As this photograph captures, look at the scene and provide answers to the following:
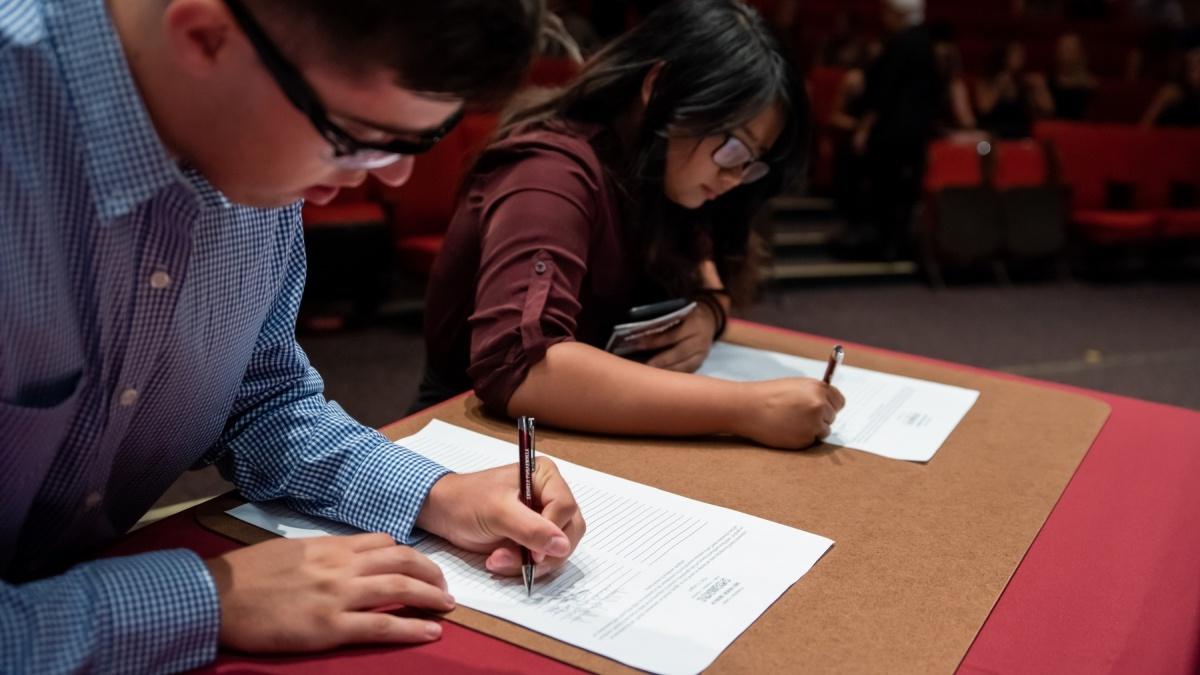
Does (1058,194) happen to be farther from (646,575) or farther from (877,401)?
(646,575)

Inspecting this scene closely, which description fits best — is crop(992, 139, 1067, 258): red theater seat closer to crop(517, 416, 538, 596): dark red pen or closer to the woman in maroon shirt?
the woman in maroon shirt

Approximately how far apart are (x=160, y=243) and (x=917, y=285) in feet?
18.0

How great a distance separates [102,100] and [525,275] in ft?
2.17

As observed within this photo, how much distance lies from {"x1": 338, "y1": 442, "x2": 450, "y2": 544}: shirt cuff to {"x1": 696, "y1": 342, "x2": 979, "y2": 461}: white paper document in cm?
58

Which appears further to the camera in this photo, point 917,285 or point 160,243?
point 917,285

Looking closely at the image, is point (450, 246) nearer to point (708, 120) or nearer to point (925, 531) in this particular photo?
point (708, 120)

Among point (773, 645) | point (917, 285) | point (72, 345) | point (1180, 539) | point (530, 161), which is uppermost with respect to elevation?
point (72, 345)

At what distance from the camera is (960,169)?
563cm

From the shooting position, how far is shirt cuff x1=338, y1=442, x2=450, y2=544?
97 centimetres

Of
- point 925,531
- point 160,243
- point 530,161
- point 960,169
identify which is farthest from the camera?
point 960,169

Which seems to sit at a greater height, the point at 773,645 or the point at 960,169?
the point at 773,645

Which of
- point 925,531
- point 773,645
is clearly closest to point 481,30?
point 773,645

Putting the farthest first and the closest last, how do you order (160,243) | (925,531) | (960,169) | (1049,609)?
(960,169) → (925,531) → (1049,609) → (160,243)

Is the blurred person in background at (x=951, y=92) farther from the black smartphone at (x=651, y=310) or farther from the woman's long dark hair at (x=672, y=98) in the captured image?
the black smartphone at (x=651, y=310)
